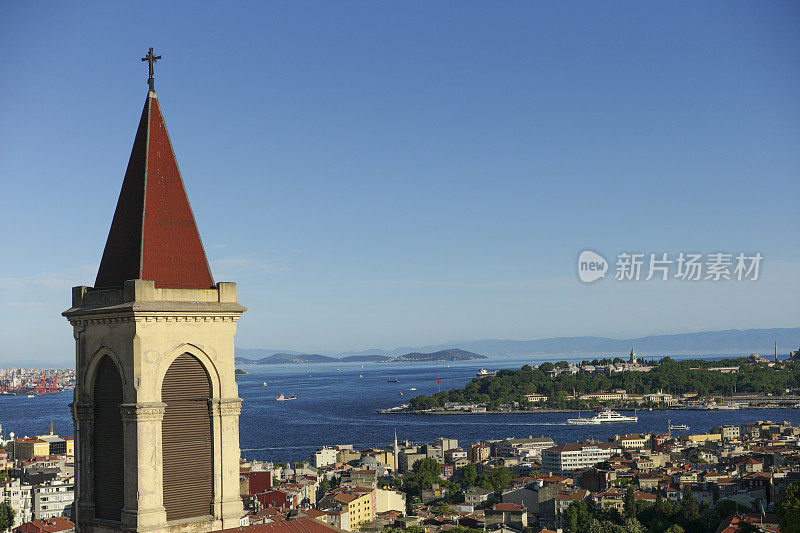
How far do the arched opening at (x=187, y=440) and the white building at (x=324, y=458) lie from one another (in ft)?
263

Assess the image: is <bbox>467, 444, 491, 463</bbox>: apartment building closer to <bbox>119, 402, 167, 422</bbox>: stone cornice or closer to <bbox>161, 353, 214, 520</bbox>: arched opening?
<bbox>161, 353, 214, 520</bbox>: arched opening

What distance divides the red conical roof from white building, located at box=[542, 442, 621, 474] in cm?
8386

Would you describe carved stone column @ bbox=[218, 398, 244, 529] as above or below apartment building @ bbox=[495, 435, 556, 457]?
above

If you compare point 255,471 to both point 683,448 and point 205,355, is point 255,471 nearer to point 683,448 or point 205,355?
point 683,448

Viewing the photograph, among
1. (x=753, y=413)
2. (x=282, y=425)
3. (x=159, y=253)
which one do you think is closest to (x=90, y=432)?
(x=159, y=253)

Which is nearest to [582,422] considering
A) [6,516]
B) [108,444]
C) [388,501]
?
[388,501]

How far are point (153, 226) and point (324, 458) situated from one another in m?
83.2

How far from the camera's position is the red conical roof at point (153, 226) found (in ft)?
39.1

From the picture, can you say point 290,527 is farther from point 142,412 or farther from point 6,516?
→ point 6,516

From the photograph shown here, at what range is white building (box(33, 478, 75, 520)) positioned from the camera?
63062 mm

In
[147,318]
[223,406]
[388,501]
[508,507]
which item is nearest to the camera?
[147,318]

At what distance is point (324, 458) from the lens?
9256 centimetres

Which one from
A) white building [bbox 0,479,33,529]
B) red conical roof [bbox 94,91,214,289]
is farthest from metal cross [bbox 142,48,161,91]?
white building [bbox 0,479,33,529]

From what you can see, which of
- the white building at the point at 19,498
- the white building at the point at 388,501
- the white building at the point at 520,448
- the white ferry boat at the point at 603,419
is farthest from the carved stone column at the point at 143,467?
the white ferry boat at the point at 603,419
